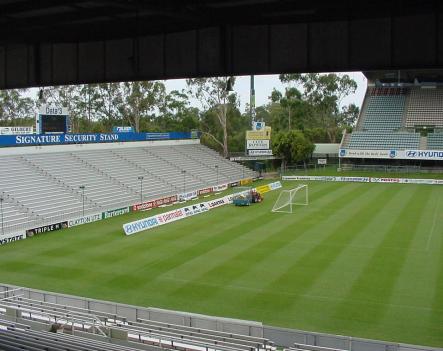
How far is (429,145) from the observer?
69.2 meters

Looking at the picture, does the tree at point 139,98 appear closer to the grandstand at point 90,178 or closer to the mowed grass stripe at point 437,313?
the grandstand at point 90,178

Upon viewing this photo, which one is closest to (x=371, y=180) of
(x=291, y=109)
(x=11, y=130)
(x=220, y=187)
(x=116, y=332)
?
(x=220, y=187)

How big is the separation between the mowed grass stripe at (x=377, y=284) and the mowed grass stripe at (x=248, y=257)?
5061 mm

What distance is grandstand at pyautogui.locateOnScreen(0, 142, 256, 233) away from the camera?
38125 millimetres

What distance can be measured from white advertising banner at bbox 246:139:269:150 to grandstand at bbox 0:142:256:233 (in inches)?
161

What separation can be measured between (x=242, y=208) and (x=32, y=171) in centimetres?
1743

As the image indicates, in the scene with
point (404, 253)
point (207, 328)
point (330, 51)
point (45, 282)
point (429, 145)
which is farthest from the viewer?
point (429, 145)

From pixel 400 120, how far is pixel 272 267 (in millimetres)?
56915

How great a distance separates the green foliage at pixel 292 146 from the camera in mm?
71812

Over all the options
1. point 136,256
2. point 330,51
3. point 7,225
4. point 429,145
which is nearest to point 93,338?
point 330,51

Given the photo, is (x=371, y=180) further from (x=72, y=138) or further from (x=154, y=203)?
(x=72, y=138)

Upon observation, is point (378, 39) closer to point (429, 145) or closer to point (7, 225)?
point (7, 225)

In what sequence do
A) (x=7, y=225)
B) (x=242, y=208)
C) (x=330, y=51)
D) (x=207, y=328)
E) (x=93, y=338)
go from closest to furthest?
(x=330, y=51)
(x=93, y=338)
(x=207, y=328)
(x=7, y=225)
(x=242, y=208)

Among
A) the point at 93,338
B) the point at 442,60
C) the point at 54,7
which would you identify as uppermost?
the point at 54,7
